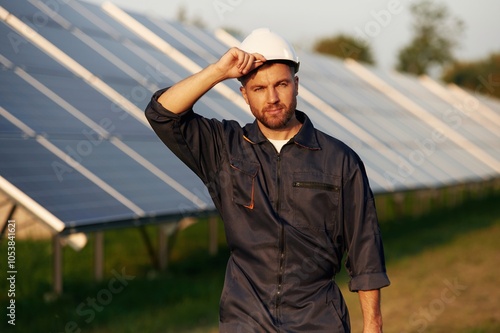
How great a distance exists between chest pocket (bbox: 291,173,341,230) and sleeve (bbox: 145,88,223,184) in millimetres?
390

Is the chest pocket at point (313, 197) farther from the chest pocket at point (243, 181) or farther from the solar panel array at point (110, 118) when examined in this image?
the solar panel array at point (110, 118)

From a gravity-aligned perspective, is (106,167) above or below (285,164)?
above

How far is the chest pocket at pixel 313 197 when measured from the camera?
12.8 feet

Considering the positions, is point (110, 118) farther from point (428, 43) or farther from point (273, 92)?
point (428, 43)

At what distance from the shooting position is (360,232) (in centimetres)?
394

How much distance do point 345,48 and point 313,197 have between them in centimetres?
8603

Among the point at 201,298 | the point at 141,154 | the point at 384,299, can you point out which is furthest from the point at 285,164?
the point at 384,299

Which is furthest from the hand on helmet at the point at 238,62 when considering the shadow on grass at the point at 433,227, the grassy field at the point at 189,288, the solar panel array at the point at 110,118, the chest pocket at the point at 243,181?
the shadow on grass at the point at 433,227

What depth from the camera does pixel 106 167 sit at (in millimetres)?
8477

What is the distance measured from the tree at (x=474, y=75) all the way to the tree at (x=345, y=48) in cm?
1032

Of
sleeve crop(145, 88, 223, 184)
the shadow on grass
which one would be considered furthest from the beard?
the shadow on grass

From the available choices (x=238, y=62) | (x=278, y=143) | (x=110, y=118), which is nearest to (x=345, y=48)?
(x=110, y=118)

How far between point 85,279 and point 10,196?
5.07 meters

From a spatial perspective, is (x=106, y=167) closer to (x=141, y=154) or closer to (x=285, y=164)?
(x=141, y=154)
